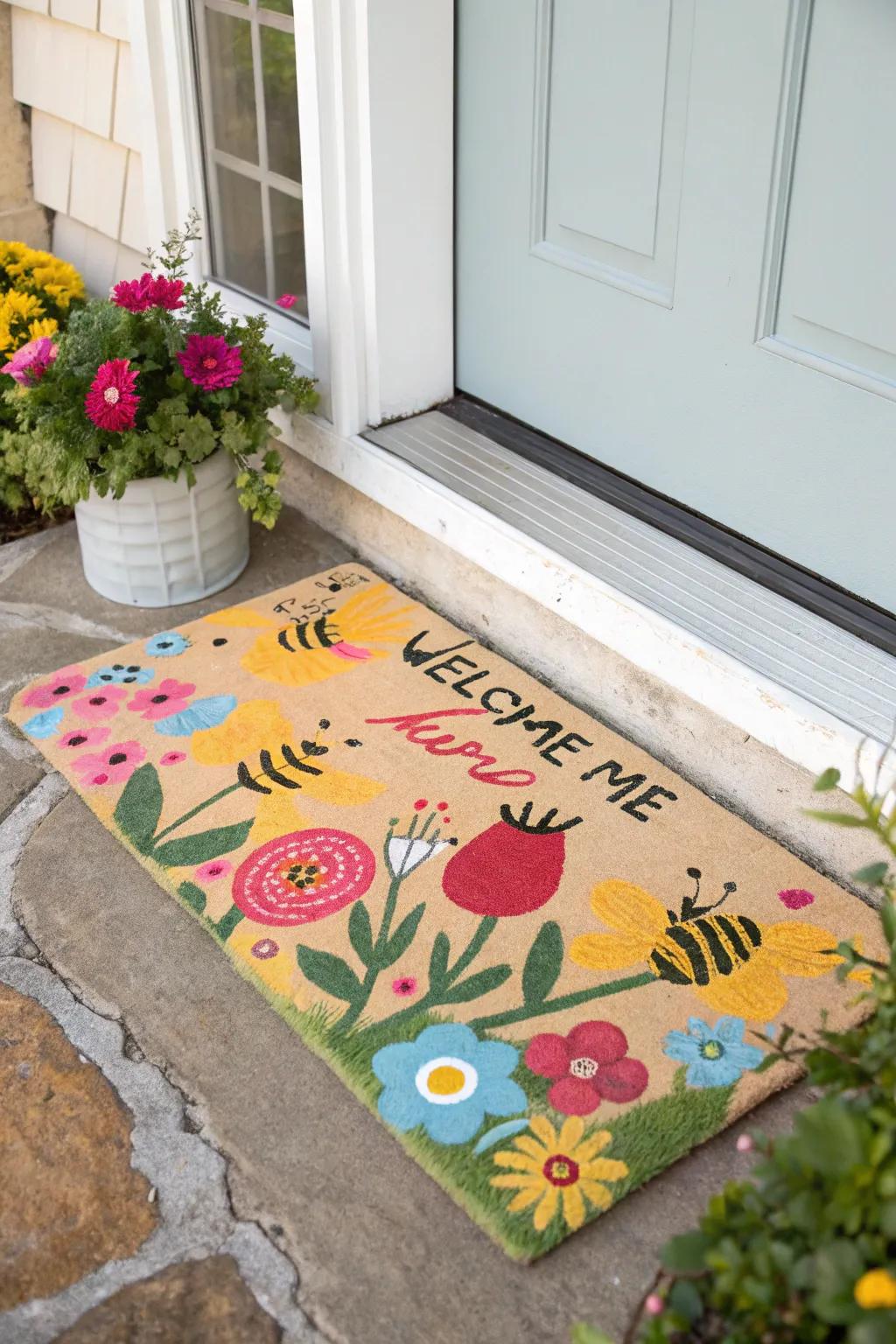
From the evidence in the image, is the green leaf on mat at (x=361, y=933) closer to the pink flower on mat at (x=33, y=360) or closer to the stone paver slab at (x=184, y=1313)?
the stone paver slab at (x=184, y=1313)

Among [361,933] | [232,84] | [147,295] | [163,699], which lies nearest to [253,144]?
[232,84]

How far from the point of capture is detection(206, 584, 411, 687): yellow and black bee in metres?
2.28

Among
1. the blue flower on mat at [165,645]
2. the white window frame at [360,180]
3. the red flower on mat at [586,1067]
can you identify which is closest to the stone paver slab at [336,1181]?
the red flower on mat at [586,1067]

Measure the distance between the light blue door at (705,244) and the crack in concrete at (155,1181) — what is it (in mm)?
1222

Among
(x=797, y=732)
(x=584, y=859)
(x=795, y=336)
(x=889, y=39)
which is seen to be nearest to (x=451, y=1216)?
(x=584, y=859)

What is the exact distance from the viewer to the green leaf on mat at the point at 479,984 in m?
1.65

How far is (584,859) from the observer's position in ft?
6.09

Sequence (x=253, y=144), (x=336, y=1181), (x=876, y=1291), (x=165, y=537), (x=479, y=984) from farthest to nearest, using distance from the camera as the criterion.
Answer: (x=253, y=144) → (x=165, y=537) → (x=479, y=984) → (x=336, y=1181) → (x=876, y=1291)

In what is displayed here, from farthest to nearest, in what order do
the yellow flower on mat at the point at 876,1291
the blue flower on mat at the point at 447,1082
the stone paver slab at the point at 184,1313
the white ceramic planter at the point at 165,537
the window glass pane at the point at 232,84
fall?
1. the window glass pane at the point at 232,84
2. the white ceramic planter at the point at 165,537
3. the blue flower on mat at the point at 447,1082
4. the stone paver slab at the point at 184,1313
5. the yellow flower on mat at the point at 876,1291

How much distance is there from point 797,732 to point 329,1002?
0.73 metres

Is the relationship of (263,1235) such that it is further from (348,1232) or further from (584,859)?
(584,859)

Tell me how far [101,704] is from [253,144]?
1189mm

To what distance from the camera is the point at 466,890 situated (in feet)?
5.96

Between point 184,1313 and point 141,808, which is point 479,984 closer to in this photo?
point 184,1313
